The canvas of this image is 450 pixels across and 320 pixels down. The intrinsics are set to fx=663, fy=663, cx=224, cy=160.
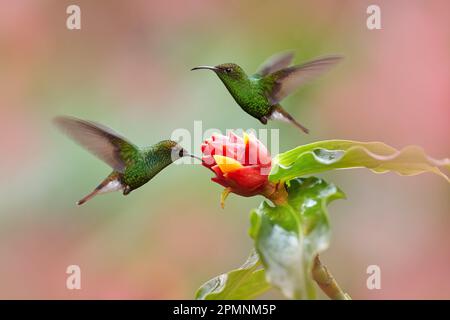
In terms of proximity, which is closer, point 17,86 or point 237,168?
point 237,168

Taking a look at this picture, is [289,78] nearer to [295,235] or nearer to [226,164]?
[226,164]

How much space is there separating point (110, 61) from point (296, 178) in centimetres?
194

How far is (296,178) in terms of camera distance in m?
0.99

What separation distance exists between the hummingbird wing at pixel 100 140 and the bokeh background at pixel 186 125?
1.24 meters

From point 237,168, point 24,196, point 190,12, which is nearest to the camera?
point 237,168

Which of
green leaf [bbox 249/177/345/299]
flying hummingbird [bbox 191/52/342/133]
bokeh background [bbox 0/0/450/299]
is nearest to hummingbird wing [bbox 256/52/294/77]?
flying hummingbird [bbox 191/52/342/133]

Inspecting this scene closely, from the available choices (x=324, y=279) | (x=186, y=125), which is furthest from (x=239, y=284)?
(x=186, y=125)

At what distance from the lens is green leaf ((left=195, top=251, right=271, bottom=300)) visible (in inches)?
38.6

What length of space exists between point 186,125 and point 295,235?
5.99 feet

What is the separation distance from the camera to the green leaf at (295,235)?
0.76 meters

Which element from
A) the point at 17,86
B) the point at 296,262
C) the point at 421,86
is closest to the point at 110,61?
the point at 17,86

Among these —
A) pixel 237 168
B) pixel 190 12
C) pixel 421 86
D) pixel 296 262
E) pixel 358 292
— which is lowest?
pixel 358 292

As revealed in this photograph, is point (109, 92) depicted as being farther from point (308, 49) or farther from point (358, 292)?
point (358, 292)
